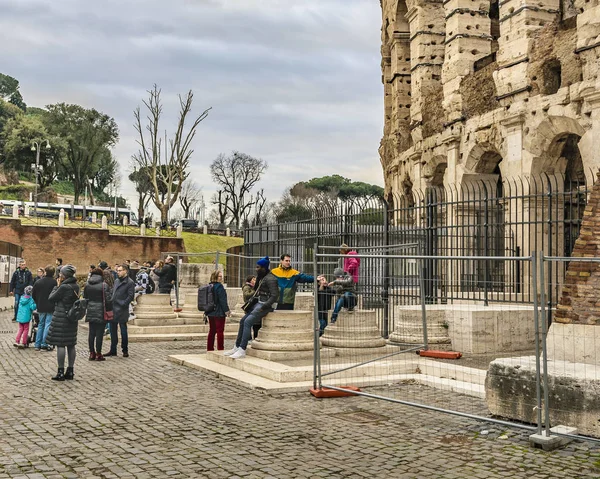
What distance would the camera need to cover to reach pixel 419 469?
16.6ft

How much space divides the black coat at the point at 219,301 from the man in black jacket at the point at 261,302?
1.18 meters

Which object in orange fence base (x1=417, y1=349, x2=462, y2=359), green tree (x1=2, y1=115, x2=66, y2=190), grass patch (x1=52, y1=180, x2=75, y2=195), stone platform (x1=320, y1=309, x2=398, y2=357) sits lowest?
orange fence base (x1=417, y1=349, x2=462, y2=359)

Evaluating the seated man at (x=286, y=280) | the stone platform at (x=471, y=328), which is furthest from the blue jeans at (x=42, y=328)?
the stone platform at (x=471, y=328)

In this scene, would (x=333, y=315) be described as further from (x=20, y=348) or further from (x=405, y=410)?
(x=20, y=348)

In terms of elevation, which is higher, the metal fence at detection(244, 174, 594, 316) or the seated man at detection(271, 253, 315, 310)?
the metal fence at detection(244, 174, 594, 316)

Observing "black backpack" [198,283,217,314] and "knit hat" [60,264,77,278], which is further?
"black backpack" [198,283,217,314]

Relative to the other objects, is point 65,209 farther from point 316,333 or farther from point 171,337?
point 316,333

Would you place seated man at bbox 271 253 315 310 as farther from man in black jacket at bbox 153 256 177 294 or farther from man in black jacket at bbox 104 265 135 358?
man in black jacket at bbox 153 256 177 294

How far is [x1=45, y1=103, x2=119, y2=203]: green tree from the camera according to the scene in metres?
70.9

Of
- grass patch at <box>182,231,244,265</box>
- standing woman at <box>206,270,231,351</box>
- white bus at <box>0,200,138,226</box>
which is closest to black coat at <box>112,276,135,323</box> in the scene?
standing woman at <box>206,270,231,351</box>

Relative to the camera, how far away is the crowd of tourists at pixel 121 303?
9.17 metres

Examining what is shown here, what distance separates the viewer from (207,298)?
1099cm

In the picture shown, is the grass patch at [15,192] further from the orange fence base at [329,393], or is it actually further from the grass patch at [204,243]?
the orange fence base at [329,393]

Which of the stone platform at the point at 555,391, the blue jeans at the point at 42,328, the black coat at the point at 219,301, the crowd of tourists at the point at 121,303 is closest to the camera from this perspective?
the stone platform at the point at 555,391
